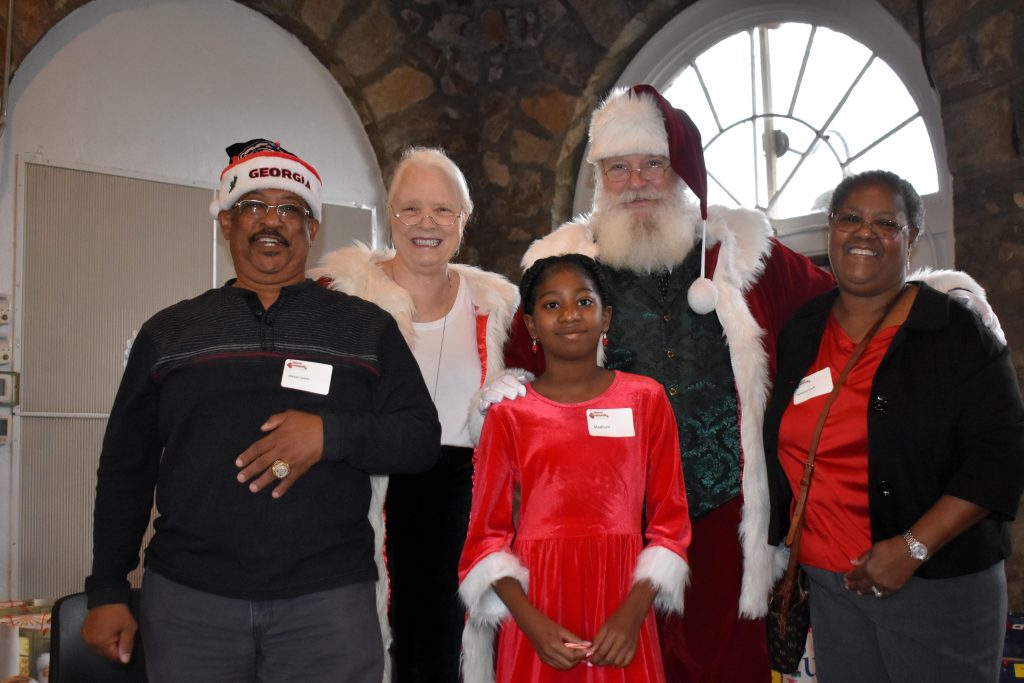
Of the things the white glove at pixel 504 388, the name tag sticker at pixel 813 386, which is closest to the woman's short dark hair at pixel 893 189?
the name tag sticker at pixel 813 386

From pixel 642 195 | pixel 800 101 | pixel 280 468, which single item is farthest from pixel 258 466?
pixel 800 101

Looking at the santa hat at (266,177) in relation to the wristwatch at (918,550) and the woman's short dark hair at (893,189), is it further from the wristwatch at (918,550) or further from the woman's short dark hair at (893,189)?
the wristwatch at (918,550)

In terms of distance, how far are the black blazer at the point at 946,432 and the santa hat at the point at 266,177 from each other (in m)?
1.12

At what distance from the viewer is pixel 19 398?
3307 millimetres

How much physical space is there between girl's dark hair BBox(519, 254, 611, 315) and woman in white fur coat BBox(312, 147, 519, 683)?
0.30 meters

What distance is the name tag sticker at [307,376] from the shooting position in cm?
161

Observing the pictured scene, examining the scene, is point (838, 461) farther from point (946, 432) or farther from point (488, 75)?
point (488, 75)

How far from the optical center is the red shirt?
1729 millimetres

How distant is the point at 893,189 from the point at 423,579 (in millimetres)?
1279

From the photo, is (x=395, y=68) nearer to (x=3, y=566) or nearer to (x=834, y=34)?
(x=834, y=34)

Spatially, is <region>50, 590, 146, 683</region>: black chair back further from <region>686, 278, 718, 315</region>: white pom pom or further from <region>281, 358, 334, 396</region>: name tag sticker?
<region>686, 278, 718, 315</region>: white pom pom

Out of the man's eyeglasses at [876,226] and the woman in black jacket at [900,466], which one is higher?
the man's eyeglasses at [876,226]

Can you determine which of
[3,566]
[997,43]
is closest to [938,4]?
[997,43]

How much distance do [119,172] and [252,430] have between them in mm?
2378
